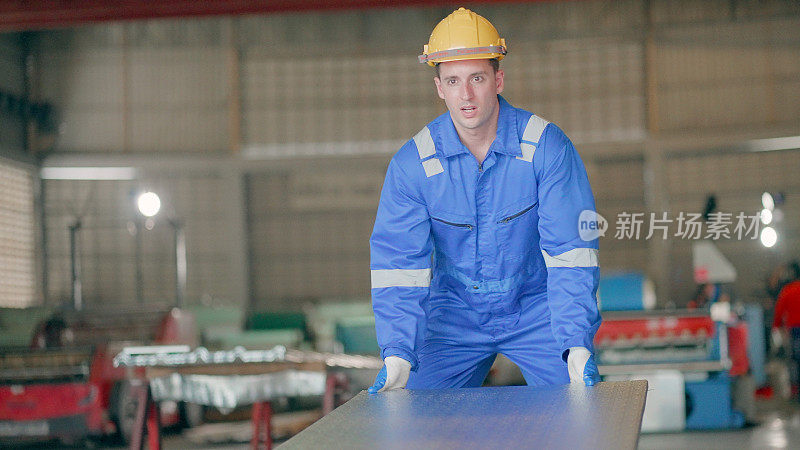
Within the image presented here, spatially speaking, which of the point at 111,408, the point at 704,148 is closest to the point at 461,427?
the point at 111,408

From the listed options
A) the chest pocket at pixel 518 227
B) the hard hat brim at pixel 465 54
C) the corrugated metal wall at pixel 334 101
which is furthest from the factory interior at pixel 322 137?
the hard hat brim at pixel 465 54

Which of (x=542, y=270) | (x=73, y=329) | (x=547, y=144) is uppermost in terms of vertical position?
(x=547, y=144)

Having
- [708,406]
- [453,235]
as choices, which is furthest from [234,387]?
[708,406]

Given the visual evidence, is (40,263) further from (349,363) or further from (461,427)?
(461,427)

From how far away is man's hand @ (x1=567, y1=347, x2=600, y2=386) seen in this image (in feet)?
9.68

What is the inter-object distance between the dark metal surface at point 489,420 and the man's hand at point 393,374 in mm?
142

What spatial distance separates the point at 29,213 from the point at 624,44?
8.63 m

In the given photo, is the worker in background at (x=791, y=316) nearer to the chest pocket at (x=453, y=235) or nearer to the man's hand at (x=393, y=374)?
the chest pocket at (x=453, y=235)

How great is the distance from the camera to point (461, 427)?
7.26 feet

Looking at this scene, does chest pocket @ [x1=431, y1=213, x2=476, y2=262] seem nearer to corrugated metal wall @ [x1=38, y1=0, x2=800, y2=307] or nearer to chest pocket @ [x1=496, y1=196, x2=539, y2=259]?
chest pocket @ [x1=496, y1=196, x2=539, y2=259]

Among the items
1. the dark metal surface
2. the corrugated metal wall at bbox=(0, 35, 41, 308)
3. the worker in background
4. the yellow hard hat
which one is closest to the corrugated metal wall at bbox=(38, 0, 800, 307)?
the corrugated metal wall at bbox=(0, 35, 41, 308)

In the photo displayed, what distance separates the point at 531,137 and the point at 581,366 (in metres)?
0.77

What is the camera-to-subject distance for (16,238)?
13641mm

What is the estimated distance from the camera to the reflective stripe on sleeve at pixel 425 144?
330 centimetres
